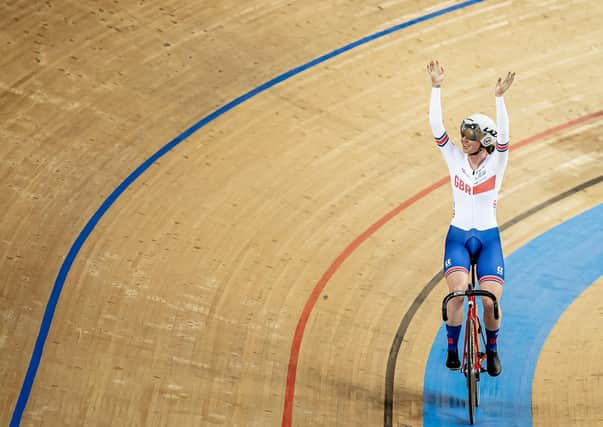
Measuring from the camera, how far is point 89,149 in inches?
311

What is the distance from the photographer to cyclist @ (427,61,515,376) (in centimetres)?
570

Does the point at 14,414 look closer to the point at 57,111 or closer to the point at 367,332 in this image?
the point at 367,332

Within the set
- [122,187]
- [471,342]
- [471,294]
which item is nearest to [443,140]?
[471,294]

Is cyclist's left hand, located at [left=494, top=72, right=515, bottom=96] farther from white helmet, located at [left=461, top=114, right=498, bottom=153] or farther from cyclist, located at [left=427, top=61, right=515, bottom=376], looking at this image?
white helmet, located at [left=461, top=114, right=498, bottom=153]

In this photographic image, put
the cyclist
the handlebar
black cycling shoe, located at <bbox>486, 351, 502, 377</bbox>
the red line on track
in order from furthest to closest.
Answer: the red line on track → black cycling shoe, located at <bbox>486, 351, 502, 377</bbox> → the cyclist → the handlebar

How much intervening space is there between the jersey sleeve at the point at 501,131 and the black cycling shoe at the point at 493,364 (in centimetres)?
109

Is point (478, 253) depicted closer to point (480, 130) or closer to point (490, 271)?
point (490, 271)

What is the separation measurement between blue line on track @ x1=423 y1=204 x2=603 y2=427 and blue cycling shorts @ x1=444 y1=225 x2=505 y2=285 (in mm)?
813

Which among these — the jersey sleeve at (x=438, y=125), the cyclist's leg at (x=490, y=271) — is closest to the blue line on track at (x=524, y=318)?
the cyclist's leg at (x=490, y=271)

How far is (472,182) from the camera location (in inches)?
228

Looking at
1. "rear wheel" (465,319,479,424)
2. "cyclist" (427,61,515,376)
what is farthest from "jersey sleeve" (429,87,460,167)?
"rear wheel" (465,319,479,424)

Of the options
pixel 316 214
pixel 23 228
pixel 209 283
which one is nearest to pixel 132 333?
pixel 209 283

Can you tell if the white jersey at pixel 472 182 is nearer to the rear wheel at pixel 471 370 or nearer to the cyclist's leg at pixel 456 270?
the cyclist's leg at pixel 456 270

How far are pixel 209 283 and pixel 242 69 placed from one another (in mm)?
2834
